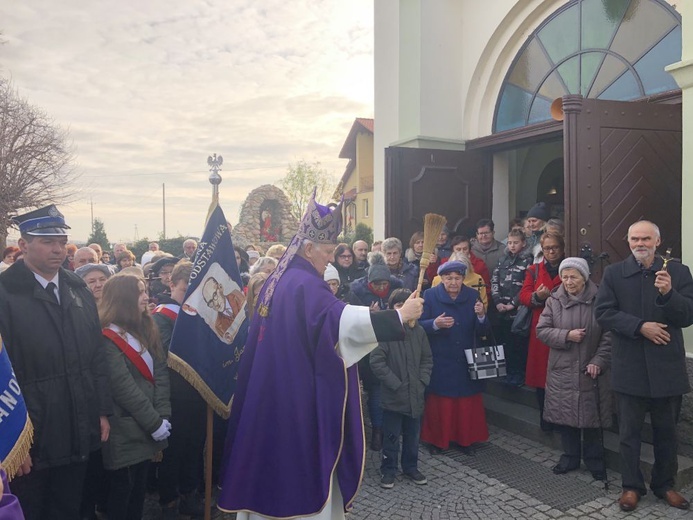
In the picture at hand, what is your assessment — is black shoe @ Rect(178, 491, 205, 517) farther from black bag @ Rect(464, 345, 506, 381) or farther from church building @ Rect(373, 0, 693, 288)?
church building @ Rect(373, 0, 693, 288)

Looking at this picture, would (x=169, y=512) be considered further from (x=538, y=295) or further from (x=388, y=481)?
(x=538, y=295)

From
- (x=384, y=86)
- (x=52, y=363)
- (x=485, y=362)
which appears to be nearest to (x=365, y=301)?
(x=485, y=362)

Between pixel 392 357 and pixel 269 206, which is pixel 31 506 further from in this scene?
pixel 269 206

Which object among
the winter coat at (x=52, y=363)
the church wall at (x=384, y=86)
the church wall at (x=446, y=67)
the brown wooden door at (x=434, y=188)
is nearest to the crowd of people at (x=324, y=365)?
the winter coat at (x=52, y=363)

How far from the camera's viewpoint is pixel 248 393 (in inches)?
126

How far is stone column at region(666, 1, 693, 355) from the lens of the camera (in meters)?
4.74

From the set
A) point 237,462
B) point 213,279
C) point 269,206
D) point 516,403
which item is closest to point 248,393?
point 237,462

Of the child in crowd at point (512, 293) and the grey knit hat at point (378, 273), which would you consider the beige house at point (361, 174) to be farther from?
the grey knit hat at point (378, 273)

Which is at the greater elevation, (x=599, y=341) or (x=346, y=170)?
(x=346, y=170)

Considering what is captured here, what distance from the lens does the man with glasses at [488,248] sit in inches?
262

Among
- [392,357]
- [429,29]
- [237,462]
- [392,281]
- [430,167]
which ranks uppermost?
[429,29]

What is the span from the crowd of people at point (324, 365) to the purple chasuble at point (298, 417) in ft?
0.03

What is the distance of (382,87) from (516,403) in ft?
16.6

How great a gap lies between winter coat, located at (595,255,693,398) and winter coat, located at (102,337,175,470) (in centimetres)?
316
